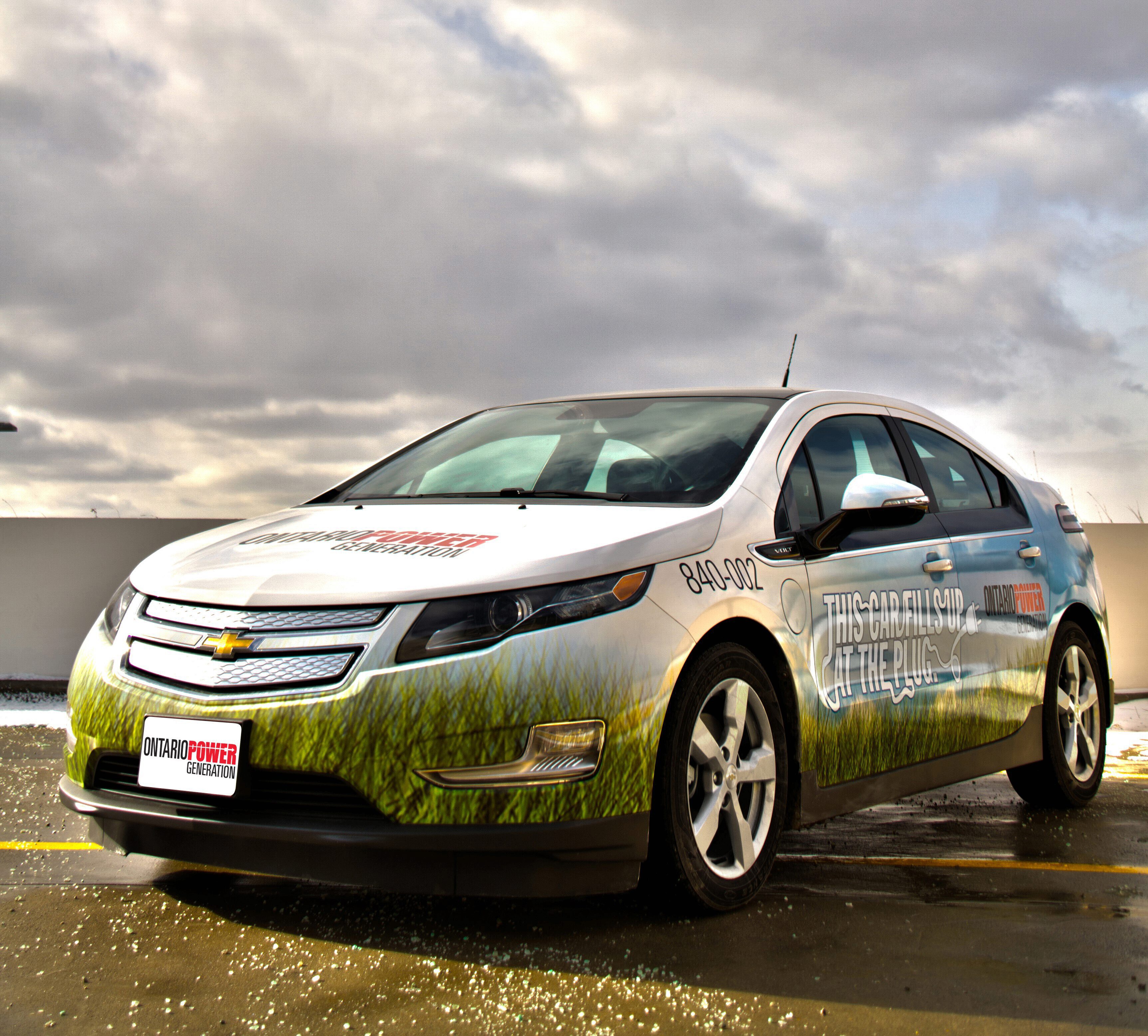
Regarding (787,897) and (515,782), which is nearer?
(515,782)

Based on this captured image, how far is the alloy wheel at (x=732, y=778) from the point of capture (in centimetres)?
372

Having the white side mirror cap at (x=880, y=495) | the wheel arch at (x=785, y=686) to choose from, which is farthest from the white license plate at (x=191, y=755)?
the white side mirror cap at (x=880, y=495)

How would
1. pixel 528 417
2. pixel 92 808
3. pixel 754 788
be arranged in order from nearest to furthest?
pixel 92 808
pixel 754 788
pixel 528 417

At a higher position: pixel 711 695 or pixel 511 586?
pixel 511 586

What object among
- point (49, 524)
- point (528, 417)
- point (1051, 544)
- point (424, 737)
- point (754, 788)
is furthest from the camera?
point (49, 524)

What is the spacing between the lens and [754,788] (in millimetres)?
3953

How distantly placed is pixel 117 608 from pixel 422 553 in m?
1.08

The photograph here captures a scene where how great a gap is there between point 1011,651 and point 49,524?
25.5 feet

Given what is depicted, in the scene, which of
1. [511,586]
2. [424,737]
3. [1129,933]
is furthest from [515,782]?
[1129,933]

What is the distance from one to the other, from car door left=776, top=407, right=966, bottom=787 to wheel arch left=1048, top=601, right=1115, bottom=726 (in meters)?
1.34

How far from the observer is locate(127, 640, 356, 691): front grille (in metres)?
3.31

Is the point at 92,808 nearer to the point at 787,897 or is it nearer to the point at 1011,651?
the point at 787,897

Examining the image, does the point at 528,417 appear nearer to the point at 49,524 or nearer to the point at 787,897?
the point at 787,897

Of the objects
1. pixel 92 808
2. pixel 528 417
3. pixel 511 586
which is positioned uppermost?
pixel 528 417
